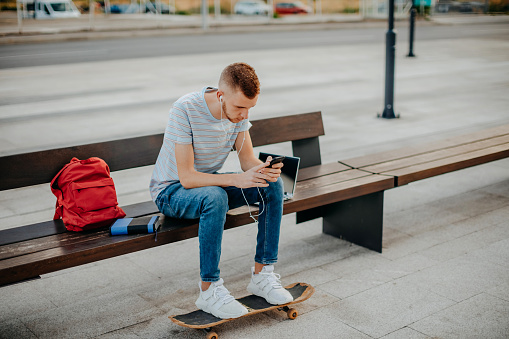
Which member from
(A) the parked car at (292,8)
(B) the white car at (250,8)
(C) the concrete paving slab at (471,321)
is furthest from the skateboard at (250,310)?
(A) the parked car at (292,8)

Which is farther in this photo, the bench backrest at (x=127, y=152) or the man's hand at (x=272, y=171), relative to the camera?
the bench backrest at (x=127, y=152)

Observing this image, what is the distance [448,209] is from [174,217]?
2.81 m

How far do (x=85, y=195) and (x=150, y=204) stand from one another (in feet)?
1.87

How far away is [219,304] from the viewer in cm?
328

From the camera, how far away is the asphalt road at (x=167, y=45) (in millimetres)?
17000

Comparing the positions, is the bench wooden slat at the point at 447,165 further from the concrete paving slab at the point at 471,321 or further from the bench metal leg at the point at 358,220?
the concrete paving slab at the point at 471,321

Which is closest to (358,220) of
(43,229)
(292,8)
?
(43,229)

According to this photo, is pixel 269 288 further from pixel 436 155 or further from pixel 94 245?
pixel 436 155

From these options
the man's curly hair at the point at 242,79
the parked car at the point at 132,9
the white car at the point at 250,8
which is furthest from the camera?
the white car at the point at 250,8

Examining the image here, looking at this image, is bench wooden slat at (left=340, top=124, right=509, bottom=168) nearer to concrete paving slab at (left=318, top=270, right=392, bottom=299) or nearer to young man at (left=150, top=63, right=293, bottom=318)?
concrete paving slab at (left=318, top=270, right=392, bottom=299)

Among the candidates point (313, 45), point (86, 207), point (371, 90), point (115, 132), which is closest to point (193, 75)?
point (371, 90)

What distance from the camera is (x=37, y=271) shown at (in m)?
2.97

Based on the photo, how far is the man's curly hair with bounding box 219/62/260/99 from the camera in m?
3.21

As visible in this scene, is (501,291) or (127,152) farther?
(127,152)
